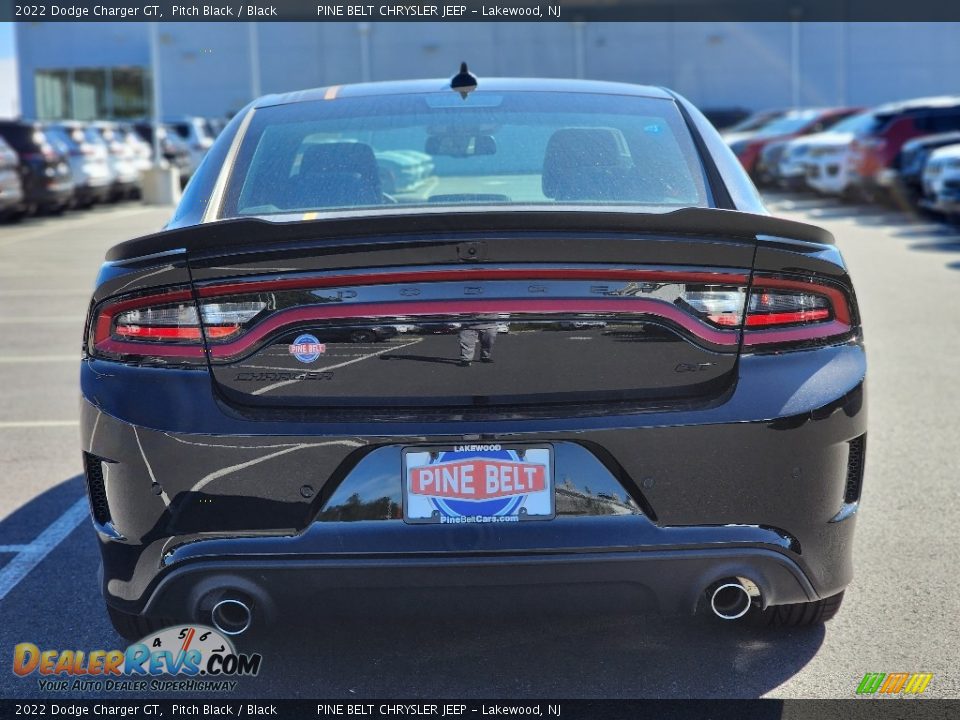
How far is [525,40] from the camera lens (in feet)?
179

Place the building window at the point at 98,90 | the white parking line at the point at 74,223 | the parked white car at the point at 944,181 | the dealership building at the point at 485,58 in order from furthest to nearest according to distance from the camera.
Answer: the building window at the point at 98,90, the dealership building at the point at 485,58, the white parking line at the point at 74,223, the parked white car at the point at 944,181

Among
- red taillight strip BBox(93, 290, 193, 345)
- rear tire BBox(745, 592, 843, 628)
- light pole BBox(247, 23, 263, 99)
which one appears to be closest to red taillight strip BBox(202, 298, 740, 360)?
red taillight strip BBox(93, 290, 193, 345)

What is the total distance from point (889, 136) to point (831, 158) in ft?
6.56

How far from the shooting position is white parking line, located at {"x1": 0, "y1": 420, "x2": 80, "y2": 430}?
23.0 feet

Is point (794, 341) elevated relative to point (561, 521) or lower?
elevated

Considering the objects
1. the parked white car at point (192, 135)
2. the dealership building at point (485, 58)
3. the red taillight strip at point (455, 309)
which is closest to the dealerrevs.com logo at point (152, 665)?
the red taillight strip at point (455, 309)

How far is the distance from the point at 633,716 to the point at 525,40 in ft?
174

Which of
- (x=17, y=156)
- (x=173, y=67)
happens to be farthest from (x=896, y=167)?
(x=173, y=67)

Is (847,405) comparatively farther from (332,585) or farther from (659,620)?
(332,585)

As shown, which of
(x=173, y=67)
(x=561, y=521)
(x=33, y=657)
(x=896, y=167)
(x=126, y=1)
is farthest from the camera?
(x=173, y=67)

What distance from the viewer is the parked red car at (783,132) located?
30344 millimetres

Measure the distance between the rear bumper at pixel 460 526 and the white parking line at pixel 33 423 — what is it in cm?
400

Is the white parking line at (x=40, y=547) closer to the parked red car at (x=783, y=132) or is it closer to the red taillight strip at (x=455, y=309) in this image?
the red taillight strip at (x=455, y=309)

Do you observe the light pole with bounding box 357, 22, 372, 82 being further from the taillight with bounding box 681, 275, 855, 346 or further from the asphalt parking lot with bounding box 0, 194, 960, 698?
the taillight with bounding box 681, 275, 855, 346
